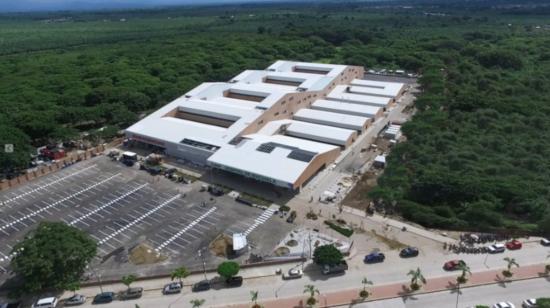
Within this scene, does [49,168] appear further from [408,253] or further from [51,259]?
[408,253]

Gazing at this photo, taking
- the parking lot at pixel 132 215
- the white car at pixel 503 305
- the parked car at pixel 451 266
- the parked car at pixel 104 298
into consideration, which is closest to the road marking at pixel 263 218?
the parking lot at pixel 132 215

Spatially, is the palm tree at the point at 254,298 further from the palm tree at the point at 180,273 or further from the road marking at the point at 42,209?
the road marking at the point at 42,209

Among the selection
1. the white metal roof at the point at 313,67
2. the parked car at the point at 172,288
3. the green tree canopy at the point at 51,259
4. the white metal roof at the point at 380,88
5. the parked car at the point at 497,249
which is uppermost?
the white metal roof at the point at 313,67

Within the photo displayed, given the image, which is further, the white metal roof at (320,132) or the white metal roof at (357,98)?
the white metal roof at (357,98)

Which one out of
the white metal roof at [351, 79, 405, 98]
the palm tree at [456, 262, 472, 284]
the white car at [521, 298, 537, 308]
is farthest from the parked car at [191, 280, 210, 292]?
the white metal roof at [351, 79, 405, 98]

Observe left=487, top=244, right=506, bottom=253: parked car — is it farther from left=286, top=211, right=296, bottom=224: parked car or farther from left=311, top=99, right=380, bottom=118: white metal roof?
left=311, top=99, right=380, bottom=118: white metal roof

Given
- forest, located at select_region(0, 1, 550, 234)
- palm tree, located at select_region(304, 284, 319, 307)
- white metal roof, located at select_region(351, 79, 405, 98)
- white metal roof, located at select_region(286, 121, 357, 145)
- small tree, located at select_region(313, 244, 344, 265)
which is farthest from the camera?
white metal roof, located at select_region(351, 79, 405, 98)

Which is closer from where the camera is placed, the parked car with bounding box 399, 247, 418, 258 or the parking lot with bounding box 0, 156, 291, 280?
the parked car with bounding box 399, 247, 418, 258
